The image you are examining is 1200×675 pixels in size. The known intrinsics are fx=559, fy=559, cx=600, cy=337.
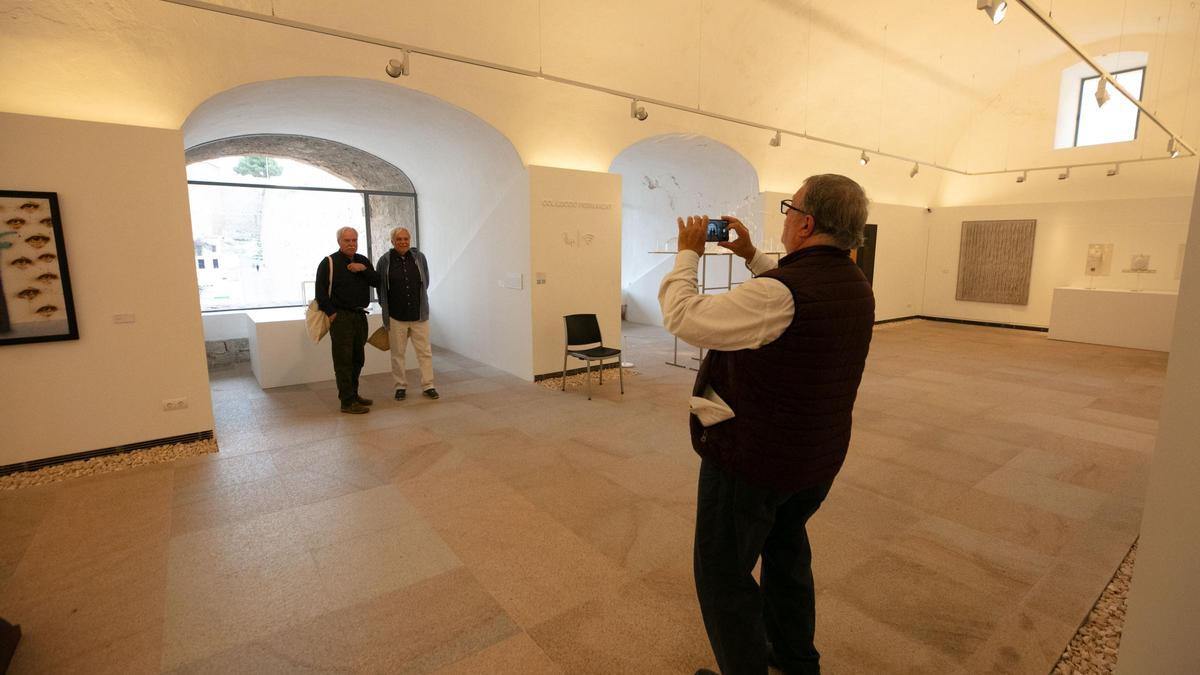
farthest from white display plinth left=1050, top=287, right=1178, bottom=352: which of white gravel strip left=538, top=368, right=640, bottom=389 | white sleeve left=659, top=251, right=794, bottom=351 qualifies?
white sleeve left=659, top=251, right=794, bottom=351

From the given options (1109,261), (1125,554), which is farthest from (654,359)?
(1109,261)

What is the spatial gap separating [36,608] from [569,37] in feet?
19.0

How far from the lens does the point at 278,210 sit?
8016 millimetres

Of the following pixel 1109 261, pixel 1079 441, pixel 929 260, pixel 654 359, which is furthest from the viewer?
pixel 929 260

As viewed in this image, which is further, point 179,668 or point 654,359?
point 654,359

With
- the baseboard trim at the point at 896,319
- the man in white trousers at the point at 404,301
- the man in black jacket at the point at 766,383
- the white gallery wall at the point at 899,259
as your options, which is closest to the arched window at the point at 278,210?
the man in white trousers at the point at 404,301

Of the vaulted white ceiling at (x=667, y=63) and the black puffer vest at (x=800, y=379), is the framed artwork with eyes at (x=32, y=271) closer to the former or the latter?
the vaulted white ceiling at (x=667, y=63)

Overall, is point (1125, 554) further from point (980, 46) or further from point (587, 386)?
point (980, 46)

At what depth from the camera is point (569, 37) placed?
5730mm

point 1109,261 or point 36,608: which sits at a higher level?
point 1109,261

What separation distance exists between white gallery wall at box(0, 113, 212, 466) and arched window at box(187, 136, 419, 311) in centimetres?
372

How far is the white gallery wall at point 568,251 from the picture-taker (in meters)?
6.43

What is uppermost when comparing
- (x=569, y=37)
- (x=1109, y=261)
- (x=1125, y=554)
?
(x=569, y=37)

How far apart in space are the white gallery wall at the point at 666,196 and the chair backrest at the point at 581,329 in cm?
225
